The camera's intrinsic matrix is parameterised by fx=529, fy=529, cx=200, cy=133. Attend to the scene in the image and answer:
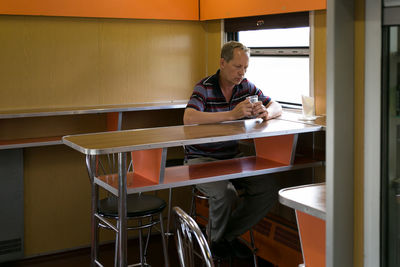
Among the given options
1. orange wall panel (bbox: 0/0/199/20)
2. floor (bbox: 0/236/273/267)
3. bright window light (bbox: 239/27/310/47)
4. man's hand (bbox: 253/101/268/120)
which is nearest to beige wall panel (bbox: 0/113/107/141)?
orange wall panel (bbox: 0/0/199/20)

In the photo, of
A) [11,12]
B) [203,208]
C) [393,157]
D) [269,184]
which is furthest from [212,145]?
[393,157]

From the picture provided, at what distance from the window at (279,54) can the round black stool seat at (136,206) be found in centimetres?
126

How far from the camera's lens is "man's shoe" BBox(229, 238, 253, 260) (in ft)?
10.3

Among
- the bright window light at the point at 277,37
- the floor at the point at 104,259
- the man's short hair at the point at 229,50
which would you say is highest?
the bright window light at the point at 277,37

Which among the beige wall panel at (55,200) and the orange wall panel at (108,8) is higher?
the orange wall panel at (108,8)

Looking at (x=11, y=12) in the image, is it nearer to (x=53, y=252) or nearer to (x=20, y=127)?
(x=20, y=127)

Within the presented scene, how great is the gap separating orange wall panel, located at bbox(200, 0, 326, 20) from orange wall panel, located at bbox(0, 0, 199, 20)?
0.14 m

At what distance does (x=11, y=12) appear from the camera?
11.6 feet

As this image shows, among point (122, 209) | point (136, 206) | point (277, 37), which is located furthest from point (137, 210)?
point (277, 37)

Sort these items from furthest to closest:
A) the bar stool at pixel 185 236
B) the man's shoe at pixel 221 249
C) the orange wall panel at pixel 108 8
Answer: the orange wall panel at pixel 108 8 < the man's shoe at pixel 221 249 < the bar stool at pixel 185 236

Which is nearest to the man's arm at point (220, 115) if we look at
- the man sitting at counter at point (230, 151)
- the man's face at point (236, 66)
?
the man sitting at counter at point (230, 151)

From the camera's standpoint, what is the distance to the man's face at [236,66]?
3355 millimetres

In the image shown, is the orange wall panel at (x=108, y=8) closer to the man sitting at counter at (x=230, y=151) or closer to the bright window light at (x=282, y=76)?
the bright window light at (x=282, y=76)

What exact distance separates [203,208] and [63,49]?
5.44 ft
